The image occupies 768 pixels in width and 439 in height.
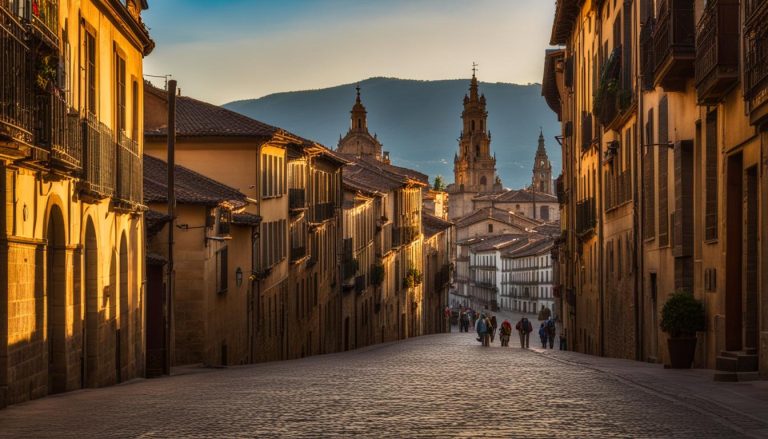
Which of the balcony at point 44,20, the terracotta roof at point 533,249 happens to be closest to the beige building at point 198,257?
the balcony at point 44,20

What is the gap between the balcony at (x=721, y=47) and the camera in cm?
2062

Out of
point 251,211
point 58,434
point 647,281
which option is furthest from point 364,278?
point 58,434

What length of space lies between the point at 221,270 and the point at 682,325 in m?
16.2

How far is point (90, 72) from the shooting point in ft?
76.1

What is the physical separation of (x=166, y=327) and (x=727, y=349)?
1264 centimetres

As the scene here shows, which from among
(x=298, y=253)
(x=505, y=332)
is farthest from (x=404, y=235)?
(x=298, y=253)

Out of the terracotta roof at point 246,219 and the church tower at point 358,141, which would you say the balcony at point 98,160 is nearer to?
the terracotta roof at point 246,219

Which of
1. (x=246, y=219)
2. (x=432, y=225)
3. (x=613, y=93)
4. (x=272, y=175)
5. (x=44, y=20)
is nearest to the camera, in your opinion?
(x=44, y=20)

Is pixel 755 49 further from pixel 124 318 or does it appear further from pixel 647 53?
pixel 124 318

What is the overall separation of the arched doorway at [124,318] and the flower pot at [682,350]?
33.8 ft

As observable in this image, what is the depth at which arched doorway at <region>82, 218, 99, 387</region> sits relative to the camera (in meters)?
23.0

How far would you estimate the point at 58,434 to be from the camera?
44.2 feet

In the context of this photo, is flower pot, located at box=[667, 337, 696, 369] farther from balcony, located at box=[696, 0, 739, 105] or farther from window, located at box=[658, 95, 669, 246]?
balcony, located at box=[696, 0, 739, 105]

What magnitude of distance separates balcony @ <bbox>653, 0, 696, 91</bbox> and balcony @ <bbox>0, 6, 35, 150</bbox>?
11.7 metres
